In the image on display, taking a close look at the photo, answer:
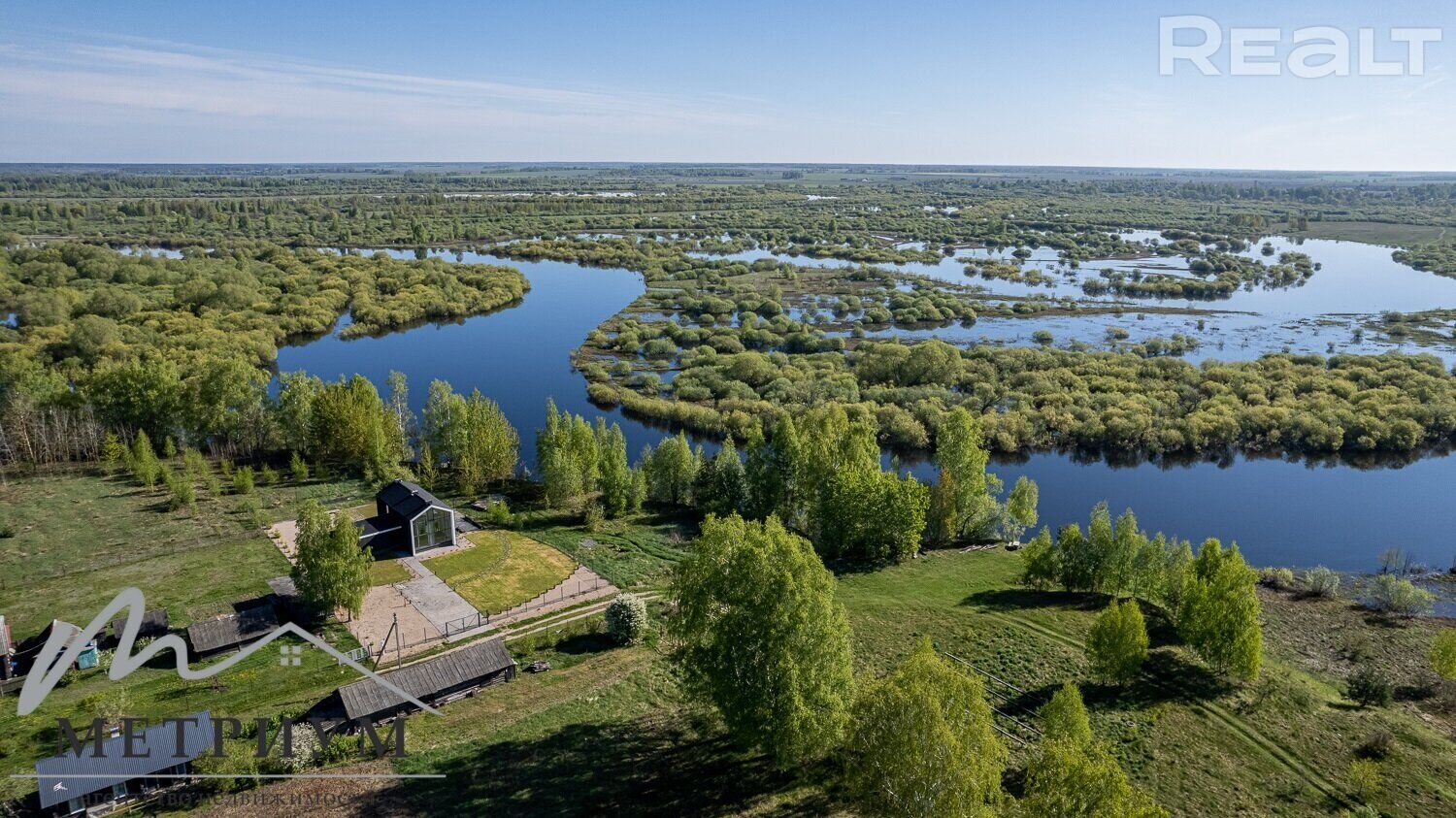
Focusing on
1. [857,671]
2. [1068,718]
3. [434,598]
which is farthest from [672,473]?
[1068,718]

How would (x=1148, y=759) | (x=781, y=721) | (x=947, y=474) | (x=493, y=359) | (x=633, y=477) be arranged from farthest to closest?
1. (x=493, y=359)
2. (x=633, y=477)
3. (x=947, y=474)
4. (x=1148, y=759)
5. (x=781, y=721)

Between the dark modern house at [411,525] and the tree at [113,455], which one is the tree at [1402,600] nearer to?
the dark modern house at [411,525]

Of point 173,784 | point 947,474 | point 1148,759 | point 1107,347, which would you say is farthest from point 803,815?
point 1107,347

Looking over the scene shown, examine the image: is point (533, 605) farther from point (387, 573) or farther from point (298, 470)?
point (298, 470)

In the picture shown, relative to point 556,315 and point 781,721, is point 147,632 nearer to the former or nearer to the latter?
point 781,721

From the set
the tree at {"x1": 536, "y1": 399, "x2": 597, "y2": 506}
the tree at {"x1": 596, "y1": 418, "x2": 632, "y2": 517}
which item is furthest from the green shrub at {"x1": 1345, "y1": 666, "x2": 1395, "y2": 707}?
the tree at {"x1": 536, "y1": 399, "x2": 597, "y2": 506}

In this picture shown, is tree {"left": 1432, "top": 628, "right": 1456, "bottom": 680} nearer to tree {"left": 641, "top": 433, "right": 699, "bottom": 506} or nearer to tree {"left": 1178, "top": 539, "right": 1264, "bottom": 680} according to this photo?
tree {"left": 1178, "top": 539, "right": 1264, "bottom": 680}

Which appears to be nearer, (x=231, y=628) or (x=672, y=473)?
(x=231, y=628)
